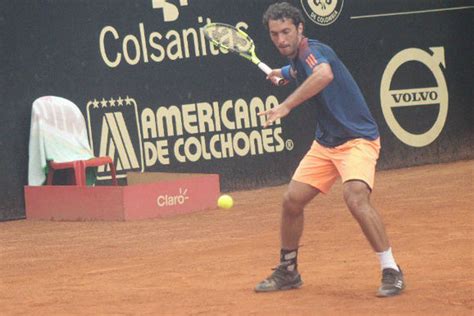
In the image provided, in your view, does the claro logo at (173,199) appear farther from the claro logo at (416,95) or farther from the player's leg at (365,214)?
the player's leg at (365,214)

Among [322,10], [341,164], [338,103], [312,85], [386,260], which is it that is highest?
[322,10]

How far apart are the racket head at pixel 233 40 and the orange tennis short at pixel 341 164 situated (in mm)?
1431

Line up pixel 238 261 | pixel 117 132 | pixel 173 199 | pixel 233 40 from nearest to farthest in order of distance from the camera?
pixel 238 261 → pixel 233 40 → pixel 173 199 → pixel 117 132

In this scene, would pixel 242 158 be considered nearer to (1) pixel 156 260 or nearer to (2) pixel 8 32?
(2) pixel 8 32

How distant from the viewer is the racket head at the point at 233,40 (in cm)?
813

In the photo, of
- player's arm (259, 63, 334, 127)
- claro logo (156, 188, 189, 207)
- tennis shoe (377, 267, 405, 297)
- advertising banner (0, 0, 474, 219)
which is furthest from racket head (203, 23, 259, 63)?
advertising banner (0, 0, 474, 219)

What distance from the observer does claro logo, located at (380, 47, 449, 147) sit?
1380 centimetres

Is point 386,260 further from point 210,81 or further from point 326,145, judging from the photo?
point 210,81

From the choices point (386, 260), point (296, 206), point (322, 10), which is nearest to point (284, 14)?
point (296, 206)

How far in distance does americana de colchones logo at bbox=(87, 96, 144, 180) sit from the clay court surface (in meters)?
1.16

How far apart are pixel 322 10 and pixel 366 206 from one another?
7.28 metres

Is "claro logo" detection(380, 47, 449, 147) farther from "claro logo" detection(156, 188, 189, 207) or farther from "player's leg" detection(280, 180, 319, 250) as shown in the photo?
"player's leg" detection(280, 180, 319, 250)

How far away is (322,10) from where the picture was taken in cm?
1335

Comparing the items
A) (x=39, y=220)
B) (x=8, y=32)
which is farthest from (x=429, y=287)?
(x=8, y=32)
